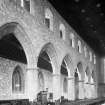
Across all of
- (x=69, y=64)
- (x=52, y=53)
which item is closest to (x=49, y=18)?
(x=52, y=53)

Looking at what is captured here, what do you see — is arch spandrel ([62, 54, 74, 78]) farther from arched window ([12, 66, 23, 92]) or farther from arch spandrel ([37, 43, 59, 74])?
arched window ([12, 66, 23, 92])

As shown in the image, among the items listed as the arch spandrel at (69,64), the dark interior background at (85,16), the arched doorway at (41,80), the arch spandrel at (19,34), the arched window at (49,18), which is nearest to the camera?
the arch spandrel at (19,34)

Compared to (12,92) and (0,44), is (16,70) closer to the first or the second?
(12,92)

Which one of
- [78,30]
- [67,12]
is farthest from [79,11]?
[78,30]

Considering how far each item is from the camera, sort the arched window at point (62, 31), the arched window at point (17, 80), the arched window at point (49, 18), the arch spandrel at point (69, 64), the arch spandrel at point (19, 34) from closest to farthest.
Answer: the arch spandrel at point (19, 34), the arched window at point (49, 18), the arched window at point (17, 80), the arched window at point (62, 31), the arch spandrel at point (69, 64)

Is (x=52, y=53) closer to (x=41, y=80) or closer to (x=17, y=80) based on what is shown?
(x=17, y=80)

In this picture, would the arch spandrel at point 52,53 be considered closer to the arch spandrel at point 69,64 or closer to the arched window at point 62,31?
the arched window at point 62,31

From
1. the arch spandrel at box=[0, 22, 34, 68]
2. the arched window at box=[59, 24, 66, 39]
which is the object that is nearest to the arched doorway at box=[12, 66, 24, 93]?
the arch spandrel at box=[0, 22, 34, 68]

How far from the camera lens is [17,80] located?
18641mm

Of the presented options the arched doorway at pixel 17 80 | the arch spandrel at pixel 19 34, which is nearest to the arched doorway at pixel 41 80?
the arched doorway at pixel 17 80

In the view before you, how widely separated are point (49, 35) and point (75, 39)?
7.71 meters

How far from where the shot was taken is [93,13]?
18.5 metres

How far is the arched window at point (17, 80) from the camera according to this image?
1806 cm

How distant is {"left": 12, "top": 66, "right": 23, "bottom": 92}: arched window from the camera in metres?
18.1
